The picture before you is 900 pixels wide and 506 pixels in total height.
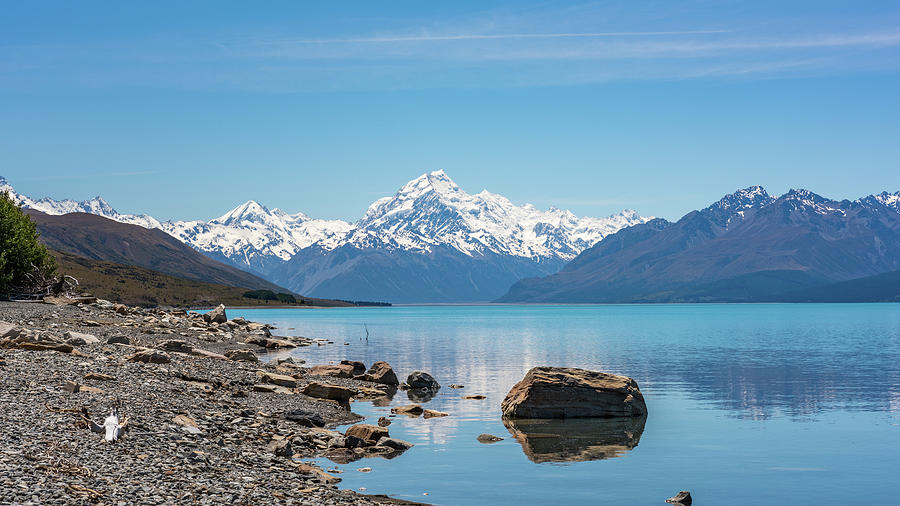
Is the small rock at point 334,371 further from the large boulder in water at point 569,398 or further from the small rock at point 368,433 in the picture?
the small rock at point 368,433

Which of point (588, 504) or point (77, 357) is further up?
point (77, 357)

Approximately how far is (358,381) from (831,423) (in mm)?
34193

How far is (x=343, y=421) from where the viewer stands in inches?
1661

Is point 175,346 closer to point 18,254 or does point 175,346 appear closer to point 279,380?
point 279,380

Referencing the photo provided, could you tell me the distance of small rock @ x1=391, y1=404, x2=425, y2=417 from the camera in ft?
153

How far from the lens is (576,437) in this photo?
131 ft

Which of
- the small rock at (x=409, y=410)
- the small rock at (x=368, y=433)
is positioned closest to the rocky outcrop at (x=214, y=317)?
the small rock at (x=409, y=410)

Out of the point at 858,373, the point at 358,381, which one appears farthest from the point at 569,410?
the point at 858,373

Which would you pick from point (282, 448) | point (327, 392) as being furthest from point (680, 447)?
point (327, 392)

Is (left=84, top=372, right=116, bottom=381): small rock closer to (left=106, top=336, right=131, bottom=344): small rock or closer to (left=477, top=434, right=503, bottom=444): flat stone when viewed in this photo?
(left=106, top=336, right=131, bottom=344): small rock

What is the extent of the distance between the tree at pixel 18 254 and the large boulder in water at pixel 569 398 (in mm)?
61254

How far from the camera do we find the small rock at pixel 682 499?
27.3 metres

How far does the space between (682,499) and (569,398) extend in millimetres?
18597

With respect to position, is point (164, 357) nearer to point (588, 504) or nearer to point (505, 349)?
point (588, 504)
